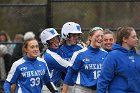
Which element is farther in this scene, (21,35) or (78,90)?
(21,35)

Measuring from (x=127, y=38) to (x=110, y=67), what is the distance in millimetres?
408

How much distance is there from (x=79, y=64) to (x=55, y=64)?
0.94 meters

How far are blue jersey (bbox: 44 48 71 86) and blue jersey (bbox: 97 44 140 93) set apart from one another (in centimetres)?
226

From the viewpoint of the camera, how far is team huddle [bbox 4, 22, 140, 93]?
7.87m

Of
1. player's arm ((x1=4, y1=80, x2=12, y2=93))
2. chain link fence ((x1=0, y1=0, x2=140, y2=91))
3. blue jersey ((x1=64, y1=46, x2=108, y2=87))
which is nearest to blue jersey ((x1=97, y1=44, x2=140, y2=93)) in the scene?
blue jersey ((x1=64, y1=46, x2=108, y2=87))

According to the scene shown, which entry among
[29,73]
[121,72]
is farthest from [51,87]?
[121,72]

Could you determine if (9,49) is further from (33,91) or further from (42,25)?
(33,91)

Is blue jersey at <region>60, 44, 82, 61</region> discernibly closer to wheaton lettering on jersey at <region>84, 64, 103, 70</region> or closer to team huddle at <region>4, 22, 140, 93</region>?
team huddle at <region>4, 22, 140, 93</region>

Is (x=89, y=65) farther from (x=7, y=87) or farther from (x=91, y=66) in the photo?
(x=7, y=87)

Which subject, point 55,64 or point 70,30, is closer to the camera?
point 55,64

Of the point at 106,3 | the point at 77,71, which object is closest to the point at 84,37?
the point at 106,3

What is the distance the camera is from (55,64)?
10.1 metres

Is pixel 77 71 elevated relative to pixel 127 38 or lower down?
lower down

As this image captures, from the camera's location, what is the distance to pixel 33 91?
8.98 meters
